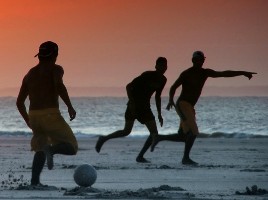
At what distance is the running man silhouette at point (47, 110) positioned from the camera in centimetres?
1307

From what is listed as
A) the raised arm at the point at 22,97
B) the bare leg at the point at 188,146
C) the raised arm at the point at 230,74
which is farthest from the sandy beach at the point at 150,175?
the raised arm at the point at 230,74

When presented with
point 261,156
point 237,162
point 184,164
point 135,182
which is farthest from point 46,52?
point 261,156

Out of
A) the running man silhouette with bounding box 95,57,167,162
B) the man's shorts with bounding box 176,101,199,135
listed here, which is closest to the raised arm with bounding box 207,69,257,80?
the man's shorts with bounding box 176,101,199,135

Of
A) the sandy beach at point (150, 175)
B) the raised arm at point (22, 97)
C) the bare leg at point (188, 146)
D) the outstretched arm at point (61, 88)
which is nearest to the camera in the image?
the sandy beach at point (150, 175)

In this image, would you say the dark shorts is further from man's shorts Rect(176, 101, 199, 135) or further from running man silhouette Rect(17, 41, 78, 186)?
running man silhouette Rect(17, 41, 78, 186)

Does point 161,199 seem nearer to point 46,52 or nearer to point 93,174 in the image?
point 93,174

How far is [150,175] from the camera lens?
51.3 ft

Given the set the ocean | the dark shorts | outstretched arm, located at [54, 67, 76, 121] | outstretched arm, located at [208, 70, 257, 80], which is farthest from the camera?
the ocean

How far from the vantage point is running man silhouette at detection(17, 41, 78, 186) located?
13070mm

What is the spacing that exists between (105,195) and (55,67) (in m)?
1.89

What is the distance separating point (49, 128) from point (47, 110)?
0.70 ft

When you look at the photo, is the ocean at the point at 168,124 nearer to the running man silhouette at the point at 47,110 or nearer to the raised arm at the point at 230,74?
the raised arm at the point at 230,74

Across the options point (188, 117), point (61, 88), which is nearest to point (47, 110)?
point (61, 88)

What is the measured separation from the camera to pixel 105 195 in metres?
12.0
